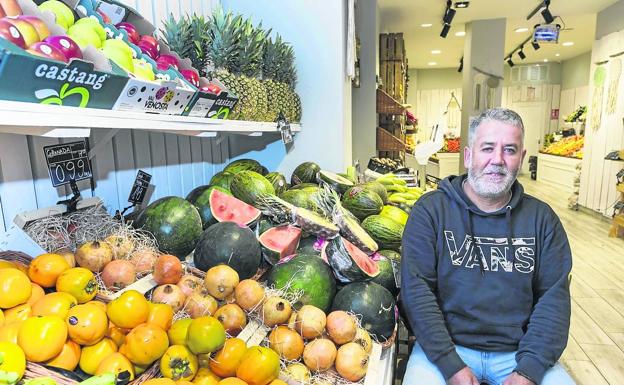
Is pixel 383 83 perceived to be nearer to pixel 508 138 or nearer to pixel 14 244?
pixel 508 138

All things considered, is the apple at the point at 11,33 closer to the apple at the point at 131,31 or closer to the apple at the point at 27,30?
the apple at the point at 27,30

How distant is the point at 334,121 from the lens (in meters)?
3.05

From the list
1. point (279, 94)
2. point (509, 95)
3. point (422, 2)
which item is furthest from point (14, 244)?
point (509, 95)

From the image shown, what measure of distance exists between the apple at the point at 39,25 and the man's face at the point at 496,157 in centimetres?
146

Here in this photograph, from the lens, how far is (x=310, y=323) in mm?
1335

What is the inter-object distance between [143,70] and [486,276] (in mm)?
1451

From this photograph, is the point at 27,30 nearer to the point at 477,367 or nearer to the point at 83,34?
the point at 83,34

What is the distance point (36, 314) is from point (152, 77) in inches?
31.2

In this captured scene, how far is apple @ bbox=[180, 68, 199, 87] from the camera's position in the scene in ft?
5.54

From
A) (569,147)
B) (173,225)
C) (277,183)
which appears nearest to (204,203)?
(173,225)

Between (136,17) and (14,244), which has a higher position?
(136,17)

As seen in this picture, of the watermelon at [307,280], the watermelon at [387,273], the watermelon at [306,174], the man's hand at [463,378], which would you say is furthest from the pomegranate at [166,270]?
the watermelon at [306,174]

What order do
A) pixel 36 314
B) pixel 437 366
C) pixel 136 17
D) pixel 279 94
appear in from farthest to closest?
1. pixel 279 94
2. pixel 136 17
3. pixel 437 366
4. pixel 36 314

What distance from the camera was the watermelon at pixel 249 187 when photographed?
202 centimetres
